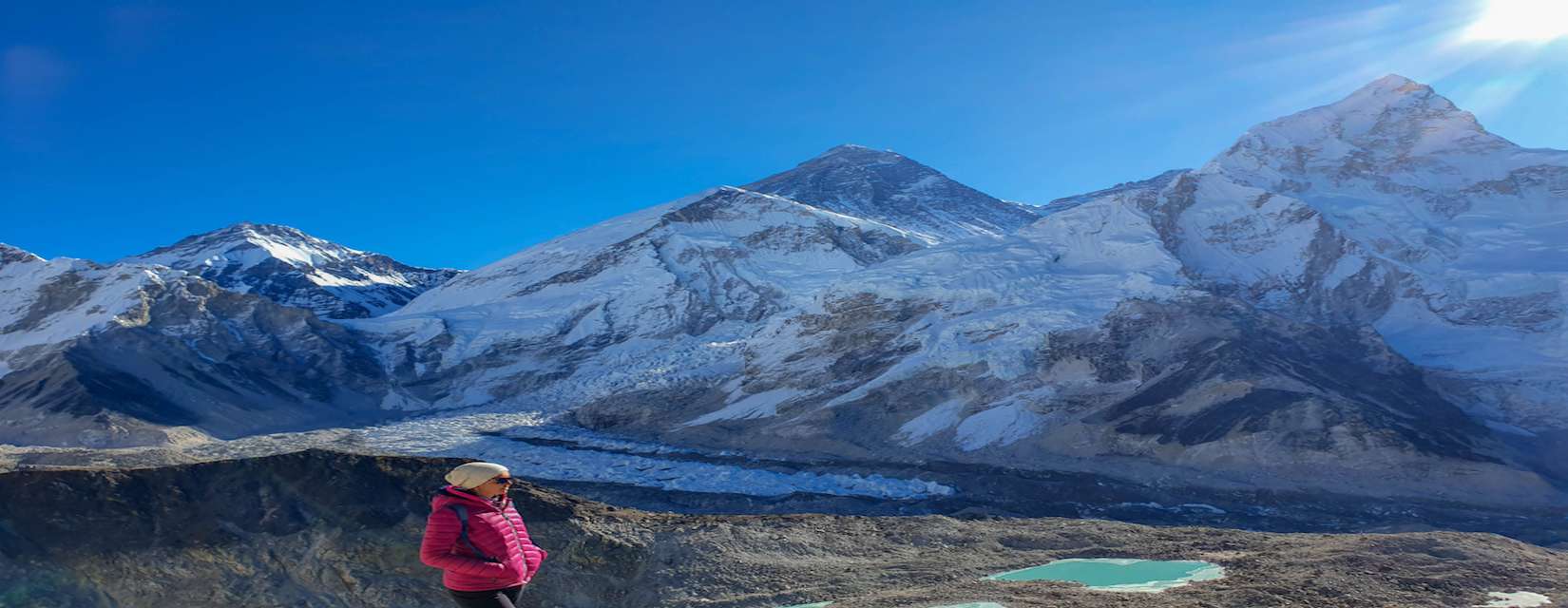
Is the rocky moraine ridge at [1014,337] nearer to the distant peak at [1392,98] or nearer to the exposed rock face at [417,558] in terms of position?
the distant peak at [1392,98]

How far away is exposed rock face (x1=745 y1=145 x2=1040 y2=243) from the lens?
13538 centimetres

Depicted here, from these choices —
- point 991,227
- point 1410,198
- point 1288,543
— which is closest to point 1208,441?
point 1288,543

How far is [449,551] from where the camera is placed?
6.81 metres

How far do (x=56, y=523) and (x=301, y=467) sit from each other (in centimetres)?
366

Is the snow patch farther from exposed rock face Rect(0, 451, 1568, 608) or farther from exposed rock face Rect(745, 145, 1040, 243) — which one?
exposed rock face Rect(745, 145, 1040, 243)

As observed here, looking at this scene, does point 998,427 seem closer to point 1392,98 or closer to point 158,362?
point 158,362

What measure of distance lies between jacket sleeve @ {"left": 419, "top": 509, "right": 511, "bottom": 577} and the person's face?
22cm

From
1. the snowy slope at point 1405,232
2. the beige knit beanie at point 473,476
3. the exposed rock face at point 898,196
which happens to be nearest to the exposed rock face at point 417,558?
the beige knit beanie at point 473,476

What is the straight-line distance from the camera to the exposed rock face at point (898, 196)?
13538cm

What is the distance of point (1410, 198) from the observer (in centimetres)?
9275

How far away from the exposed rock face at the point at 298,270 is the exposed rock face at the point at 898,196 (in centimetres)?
5441

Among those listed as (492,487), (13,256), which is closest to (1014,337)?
(492,487)

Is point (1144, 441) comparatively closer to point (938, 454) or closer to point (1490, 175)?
point (938, 454)

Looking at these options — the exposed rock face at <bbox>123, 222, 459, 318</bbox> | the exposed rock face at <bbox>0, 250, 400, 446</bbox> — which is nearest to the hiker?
the exposed rock face at <bbox>0, 250, 400, 446</bbox>
